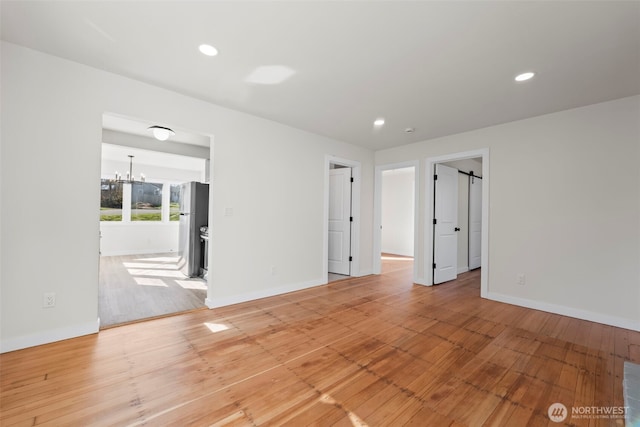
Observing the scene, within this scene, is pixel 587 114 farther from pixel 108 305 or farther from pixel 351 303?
pixel 108 305

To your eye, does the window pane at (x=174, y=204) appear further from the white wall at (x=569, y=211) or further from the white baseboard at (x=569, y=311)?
the white baseboard at (x=569, y=311)

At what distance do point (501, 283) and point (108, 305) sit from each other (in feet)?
17.6

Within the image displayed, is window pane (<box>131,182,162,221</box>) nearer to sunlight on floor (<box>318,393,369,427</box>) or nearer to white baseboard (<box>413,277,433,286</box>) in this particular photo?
white baseboard (<box>413,277,433,286</box>)

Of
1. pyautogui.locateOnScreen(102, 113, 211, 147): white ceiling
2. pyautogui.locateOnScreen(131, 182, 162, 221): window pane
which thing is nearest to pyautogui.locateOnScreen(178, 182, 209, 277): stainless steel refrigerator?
pyautogui.locateOnScreen(102, 113, 211, 147): white ceiling

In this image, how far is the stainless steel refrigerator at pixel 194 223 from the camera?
484cm

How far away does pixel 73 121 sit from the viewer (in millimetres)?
2492

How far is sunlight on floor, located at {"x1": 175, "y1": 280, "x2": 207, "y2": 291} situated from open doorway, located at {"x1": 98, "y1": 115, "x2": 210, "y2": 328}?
0.6 inches

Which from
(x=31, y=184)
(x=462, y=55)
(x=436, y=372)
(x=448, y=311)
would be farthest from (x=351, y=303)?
(x=31, y=184)

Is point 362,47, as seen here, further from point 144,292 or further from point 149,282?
point 149,282

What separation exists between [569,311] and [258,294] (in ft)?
13.2

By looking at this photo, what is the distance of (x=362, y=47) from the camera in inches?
84.7

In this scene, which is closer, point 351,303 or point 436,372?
point 436,372

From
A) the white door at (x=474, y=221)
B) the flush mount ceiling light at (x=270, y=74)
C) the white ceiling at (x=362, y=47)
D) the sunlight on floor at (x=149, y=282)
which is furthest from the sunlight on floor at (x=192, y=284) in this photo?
the white door at (x=474, y=221)

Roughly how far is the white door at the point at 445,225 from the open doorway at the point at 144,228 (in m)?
3.93
